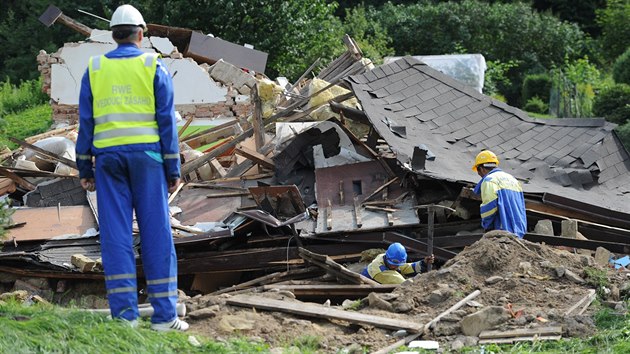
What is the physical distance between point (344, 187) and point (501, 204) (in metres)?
3.02

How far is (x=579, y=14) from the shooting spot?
4338 centimetres

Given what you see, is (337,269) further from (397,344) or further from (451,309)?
(397,344)

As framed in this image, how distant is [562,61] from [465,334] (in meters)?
32.4

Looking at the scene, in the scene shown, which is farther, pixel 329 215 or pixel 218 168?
pixel 218 168

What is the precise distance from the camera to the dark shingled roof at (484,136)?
13477mm

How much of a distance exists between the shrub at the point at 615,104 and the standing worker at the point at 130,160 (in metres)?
20.8

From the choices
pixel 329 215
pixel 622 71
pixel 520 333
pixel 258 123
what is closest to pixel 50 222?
pixel 258 123

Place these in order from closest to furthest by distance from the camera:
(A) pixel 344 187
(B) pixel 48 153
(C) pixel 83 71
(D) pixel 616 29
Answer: (A) pixel 344 187 < (B) pixel 48 153 < (C) pixel 83 71 < (D) pixel 616 29

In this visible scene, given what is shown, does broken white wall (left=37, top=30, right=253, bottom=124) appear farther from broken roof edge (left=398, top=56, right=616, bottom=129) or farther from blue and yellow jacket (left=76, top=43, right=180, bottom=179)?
blue and yellow jacket (left=76, top=43, right=180, bottom=179)

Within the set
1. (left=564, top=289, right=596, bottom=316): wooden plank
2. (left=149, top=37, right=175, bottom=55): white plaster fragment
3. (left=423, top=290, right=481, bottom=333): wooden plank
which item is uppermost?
(left=149, top=37, right=175, bottom=55): white plaster fragment

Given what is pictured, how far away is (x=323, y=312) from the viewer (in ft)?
23.9

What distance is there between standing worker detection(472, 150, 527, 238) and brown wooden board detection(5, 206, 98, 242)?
5372 millimetres

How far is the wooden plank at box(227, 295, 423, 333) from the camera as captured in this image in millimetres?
7146

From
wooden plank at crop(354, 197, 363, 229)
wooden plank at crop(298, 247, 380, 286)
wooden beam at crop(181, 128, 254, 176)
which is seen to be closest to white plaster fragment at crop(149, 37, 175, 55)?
wooden beam at crop(181, 128, 254, 176)
